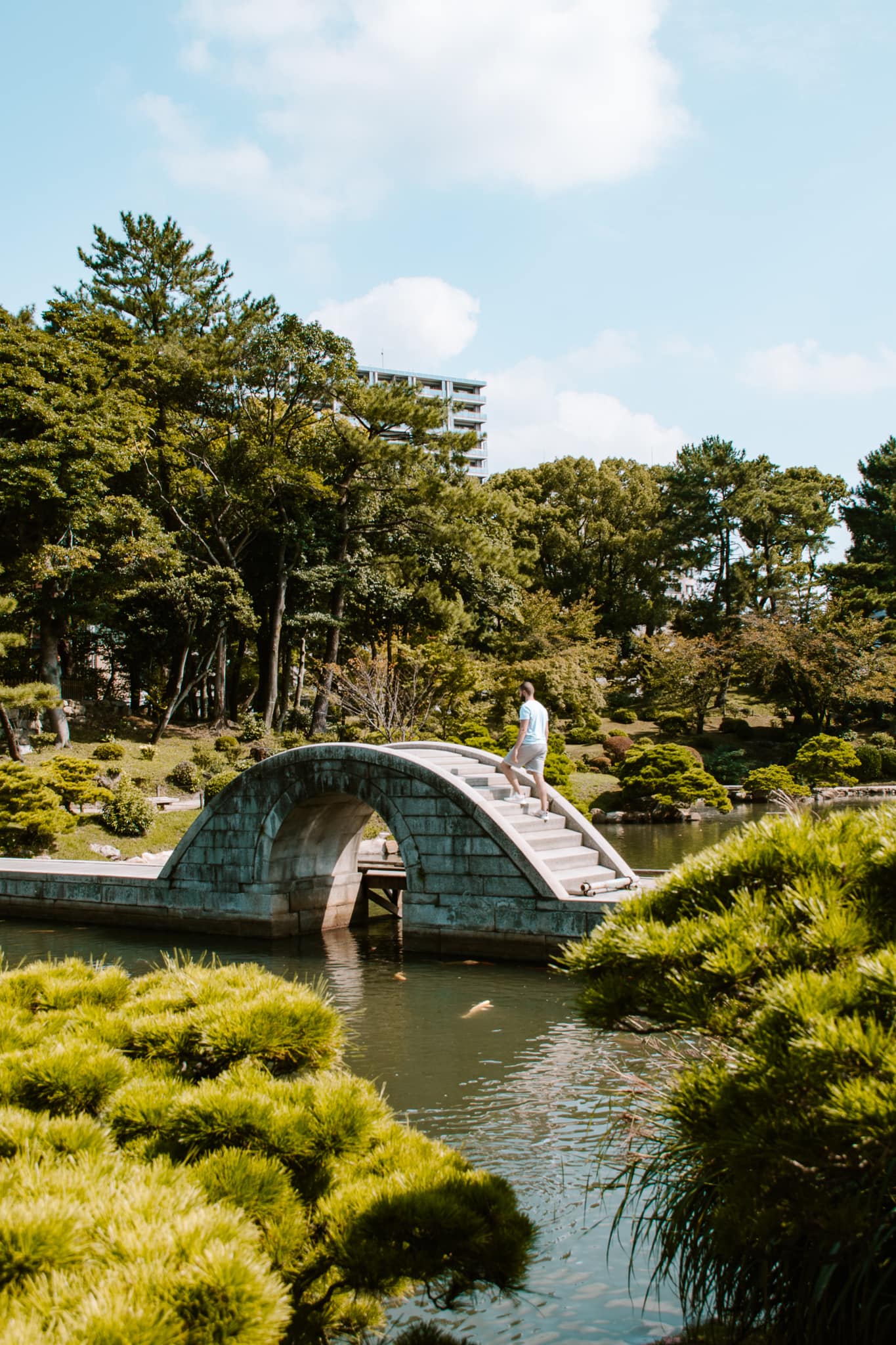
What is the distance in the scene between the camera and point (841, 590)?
42094 mm

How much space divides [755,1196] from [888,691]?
121 ft

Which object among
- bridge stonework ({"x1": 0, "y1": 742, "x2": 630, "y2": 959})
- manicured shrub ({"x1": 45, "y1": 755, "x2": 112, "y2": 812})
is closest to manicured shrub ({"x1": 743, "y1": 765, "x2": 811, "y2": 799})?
bridge stonework ({"x1": 0, "y1": 742, "x2": 630, "y2": 959})

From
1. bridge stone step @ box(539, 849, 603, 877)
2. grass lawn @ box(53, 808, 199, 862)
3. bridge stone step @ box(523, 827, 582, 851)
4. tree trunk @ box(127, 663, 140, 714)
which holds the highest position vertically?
tree trunk @ box(127, 663, 140, 714)

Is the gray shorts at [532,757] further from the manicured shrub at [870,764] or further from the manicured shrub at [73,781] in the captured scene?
the manicured shrub at [870,764]

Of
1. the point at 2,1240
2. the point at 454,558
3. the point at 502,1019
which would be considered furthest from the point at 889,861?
the point at 454,558

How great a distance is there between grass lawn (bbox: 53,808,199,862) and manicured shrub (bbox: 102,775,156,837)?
0.39 feet

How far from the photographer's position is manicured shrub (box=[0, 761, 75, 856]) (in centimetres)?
2061

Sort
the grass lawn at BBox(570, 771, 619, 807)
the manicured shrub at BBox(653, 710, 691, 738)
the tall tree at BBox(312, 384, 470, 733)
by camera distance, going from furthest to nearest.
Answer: the manicured shrub at BBox(653, 710, 691, 738) → the tall tree at BBox(312, 384, 470, 733) → the grass lawn at BBox(570, 771, 619, 807)

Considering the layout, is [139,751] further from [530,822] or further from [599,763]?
[530,822]

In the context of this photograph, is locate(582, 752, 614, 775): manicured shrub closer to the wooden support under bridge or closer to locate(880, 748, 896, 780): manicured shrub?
locate(880, 748, 896, 780): manicured shrub

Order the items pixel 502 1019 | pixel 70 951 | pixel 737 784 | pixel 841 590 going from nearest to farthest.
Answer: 1. pixel 502 1019
2. pixel 70 951
3. pixel 737 784
4. pixel 841 590

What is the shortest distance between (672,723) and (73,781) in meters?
24.2

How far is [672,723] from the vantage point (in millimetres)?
39906

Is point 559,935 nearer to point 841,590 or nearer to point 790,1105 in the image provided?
point 790,1105
